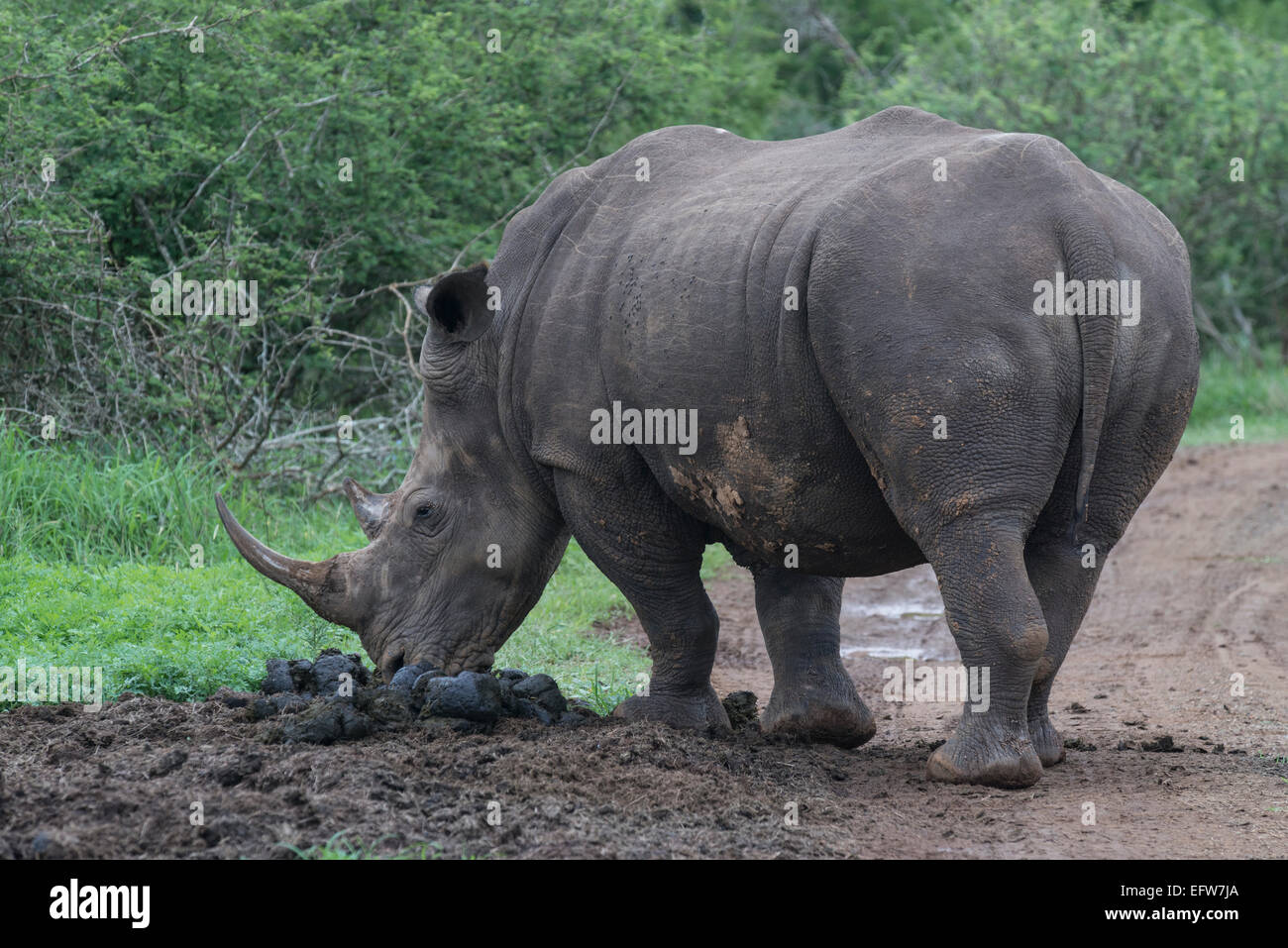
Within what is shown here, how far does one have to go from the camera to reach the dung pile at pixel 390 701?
5047mm

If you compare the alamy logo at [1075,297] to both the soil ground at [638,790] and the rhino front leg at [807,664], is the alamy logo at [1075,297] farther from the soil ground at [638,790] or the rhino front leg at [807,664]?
the rhino front leg at [807,664]

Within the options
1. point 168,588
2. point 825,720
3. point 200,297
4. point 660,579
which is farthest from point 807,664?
point 200,297

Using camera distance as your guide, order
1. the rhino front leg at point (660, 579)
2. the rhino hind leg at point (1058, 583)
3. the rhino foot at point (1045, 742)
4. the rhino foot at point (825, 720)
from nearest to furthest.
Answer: the rhino hind leg at point (1058, 583)
the rhino foot at point (1045, 742)
the rhino front leg at point (660, 579)
the rhino foot at point (825, 720)

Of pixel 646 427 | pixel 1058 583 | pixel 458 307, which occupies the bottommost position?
pixel 1058 583

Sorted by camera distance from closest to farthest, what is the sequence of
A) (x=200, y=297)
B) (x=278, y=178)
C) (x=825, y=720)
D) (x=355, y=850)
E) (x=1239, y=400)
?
(x=355, y=850), (x=825, y=720), (x=200, y=297), (x=278, y=178), (x=1239, y=400)

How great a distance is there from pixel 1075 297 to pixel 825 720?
2012 millimetres

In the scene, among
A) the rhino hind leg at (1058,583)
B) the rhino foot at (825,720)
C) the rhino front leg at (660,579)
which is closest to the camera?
the rhino hind leg at (1058,583)

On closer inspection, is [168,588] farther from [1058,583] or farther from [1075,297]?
[1075,297]

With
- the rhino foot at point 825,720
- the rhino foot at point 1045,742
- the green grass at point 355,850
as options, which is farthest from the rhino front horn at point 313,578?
the rhino foot at point 1045,742

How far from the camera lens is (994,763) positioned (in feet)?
15.8
